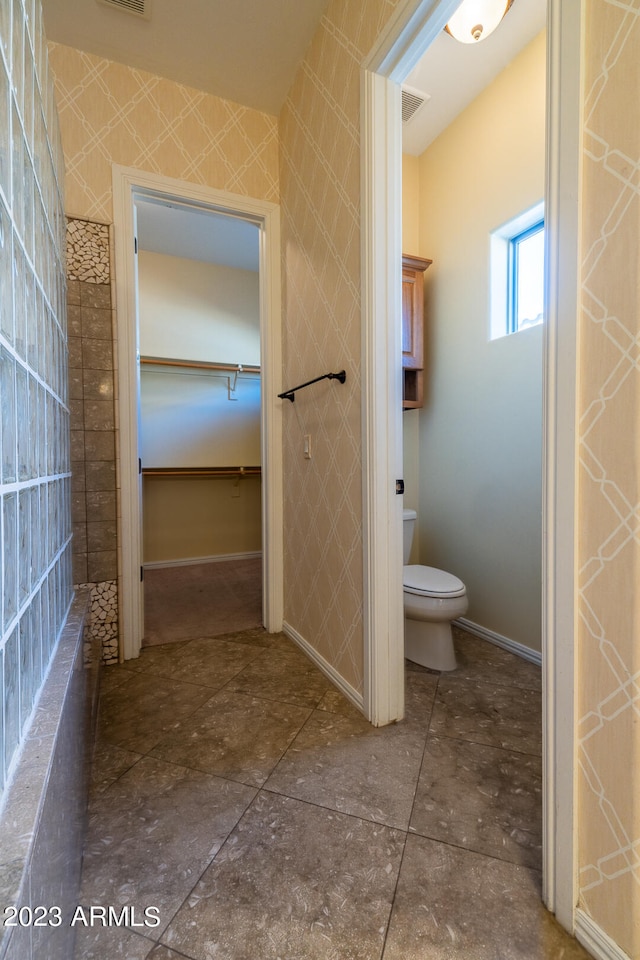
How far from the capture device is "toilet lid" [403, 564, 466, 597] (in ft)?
6.02

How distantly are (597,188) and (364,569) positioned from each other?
3.81ft

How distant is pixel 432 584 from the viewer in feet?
6.23

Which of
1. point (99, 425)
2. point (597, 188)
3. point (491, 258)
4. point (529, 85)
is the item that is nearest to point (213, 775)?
point (99, 425)

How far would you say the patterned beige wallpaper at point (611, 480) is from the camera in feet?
2.31

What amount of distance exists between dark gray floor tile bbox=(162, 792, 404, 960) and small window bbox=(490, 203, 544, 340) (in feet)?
6.81

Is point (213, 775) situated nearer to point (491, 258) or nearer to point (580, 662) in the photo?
point (580, 662)

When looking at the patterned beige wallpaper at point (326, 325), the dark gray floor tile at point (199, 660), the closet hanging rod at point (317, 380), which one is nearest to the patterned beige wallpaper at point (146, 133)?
the patterned beige wallpaper at point (326, 325)

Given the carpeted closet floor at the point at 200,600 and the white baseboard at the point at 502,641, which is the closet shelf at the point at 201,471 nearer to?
the carpeted closet floor at the point at 200,600

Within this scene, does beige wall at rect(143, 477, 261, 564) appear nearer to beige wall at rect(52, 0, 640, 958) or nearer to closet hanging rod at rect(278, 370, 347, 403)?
beige wall at rect(52, 0, 640, 958)

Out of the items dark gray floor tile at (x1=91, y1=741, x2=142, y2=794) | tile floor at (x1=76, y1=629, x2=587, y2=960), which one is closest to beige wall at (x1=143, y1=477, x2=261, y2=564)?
tile floor at (x1=76, y1=629, x2=587, y2=960)

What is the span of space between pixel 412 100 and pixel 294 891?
3065 millimetres

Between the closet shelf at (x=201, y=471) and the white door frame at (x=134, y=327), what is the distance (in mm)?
1655

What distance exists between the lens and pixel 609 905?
764 mm

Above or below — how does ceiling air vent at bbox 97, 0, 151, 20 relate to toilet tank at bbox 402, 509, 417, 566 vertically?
above
